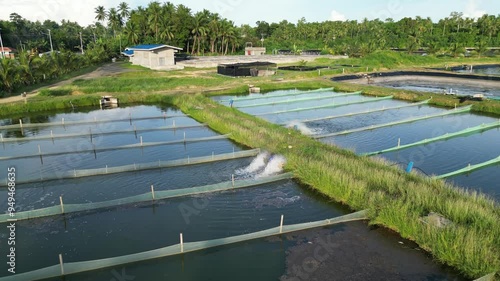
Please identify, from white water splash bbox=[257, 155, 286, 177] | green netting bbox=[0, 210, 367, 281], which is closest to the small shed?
white water splash bbox=[257, 155, 286, 177]

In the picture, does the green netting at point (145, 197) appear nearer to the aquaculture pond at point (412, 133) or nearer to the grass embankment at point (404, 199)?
the grass embankment at point (404, 199)

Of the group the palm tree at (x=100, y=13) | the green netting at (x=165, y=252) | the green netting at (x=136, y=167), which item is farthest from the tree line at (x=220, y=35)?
the green netting at (x=165, y=252)

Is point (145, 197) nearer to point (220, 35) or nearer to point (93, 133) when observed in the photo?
point (93, 133)

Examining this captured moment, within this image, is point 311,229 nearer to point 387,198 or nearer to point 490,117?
point 387,198

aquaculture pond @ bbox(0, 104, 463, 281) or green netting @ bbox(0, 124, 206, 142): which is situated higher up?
green netting @ bbox(0, 124, 206, 142)

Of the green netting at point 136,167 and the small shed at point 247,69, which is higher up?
the small shed at point 247,69

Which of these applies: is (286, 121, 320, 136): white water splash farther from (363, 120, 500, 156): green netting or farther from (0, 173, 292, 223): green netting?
(0, 173, 292, 223): green netting

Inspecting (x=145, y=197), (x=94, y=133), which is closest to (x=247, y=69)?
(x=94, y=133)
